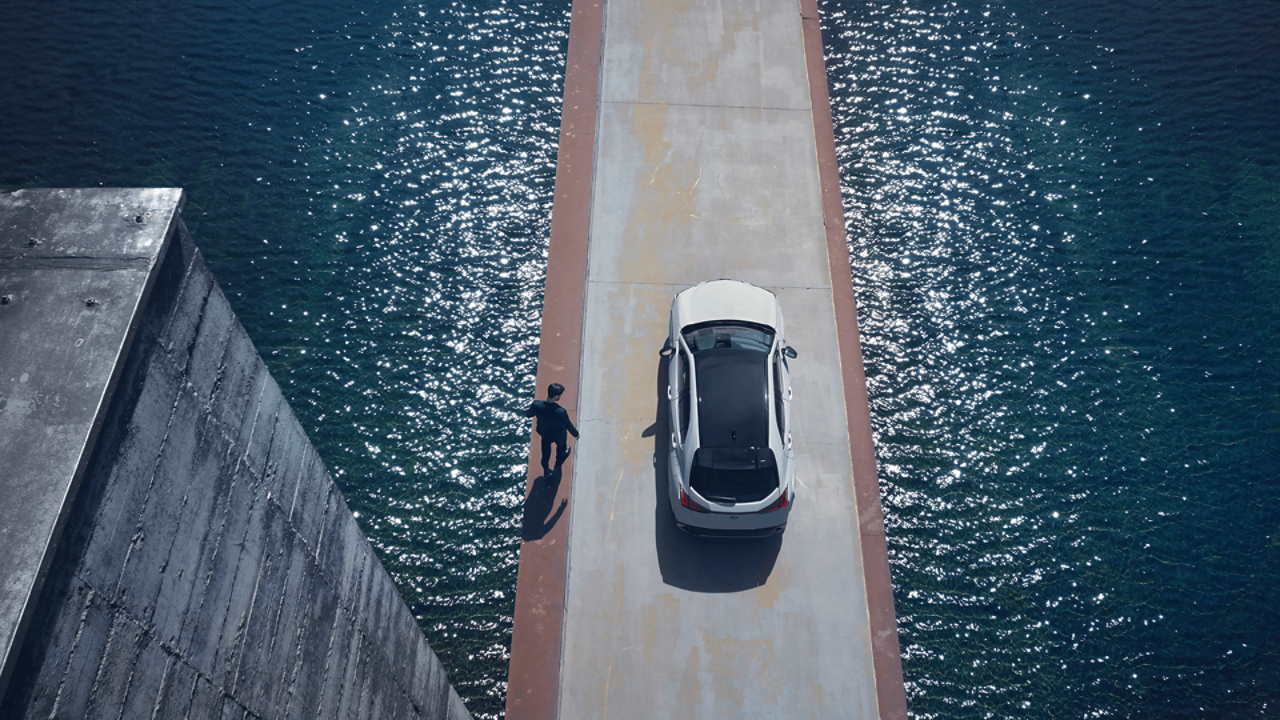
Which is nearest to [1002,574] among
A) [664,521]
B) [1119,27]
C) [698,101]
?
[664,521]

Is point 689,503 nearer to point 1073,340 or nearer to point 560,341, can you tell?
point 560,341

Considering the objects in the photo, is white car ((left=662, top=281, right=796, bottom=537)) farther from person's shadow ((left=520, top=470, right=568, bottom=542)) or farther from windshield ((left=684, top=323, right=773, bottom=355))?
person's shadow ((left=520, top=470, right=568, bottom=542))

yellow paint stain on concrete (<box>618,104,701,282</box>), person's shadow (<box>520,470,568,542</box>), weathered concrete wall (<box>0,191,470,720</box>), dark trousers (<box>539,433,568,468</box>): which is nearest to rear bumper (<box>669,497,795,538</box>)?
dark trousers (<box>539,433,568,468</box>)

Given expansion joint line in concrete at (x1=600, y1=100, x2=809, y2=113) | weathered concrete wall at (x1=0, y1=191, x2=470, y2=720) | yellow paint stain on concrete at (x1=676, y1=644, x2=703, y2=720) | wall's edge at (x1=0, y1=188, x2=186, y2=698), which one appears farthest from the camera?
expansion joint line in concrete at (x1=600, y1=100, x2=809, y2=113)

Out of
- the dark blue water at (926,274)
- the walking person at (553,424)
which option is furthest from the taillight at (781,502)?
the walking person at (553,424)

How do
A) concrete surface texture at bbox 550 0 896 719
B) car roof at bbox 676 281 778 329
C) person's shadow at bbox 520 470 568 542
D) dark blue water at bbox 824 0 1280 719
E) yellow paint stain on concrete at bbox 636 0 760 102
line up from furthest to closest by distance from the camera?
1. yellow paint stain on concrete at bbox 636 0 760 102
2. car roof at bbox 676 281 778 329
3. person's shadow at bbox 520 470 568 542
4. dark blue water at bbox 824 0 1280 719
5. concrete surface texture at bbox 550 0 896 719

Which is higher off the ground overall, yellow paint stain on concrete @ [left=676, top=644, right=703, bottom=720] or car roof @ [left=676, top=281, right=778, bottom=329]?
car roof @ [left=676, top=281, right=778, bottom=329]

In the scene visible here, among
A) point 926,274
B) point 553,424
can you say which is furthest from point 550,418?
point 926,274
